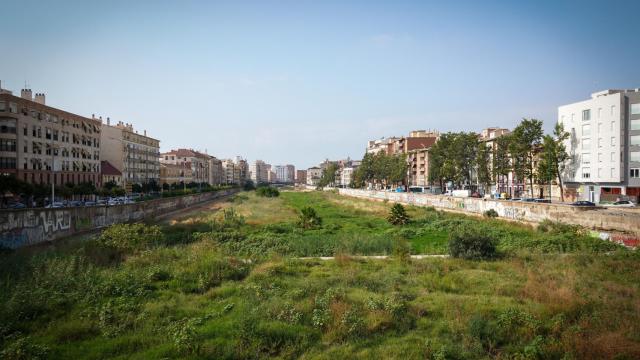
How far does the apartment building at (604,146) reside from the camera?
155ft

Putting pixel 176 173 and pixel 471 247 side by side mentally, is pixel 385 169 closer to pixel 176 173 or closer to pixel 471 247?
pixel 176 173

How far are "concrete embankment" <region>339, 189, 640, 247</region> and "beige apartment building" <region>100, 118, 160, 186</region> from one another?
2341 inches

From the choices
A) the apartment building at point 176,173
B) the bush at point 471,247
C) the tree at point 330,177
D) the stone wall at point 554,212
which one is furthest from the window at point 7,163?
the tree at point 330,177

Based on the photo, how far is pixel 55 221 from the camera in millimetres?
30812

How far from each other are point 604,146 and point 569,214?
69.1 ft

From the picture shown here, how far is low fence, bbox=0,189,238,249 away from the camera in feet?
86.1

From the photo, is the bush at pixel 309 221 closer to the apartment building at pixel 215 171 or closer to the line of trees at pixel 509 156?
the line of trees at pixel 509 156

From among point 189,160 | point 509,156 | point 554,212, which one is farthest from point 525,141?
point 189,160

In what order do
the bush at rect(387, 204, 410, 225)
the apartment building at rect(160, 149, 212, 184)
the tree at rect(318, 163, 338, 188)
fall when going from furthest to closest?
the tree at rect(318, 163, 338, 188) → the apartment building at rect(160, 149, 212, 184) → the bush at rect(387, 204, 410, 225)

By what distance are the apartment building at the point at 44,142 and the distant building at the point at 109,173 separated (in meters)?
3.50

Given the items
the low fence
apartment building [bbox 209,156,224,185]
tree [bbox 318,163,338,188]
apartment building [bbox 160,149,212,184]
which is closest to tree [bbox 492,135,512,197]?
the low fence

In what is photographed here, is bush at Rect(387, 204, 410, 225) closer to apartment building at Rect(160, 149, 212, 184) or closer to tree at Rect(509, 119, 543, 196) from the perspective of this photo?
tree at Rect(509, 119, 543, 196)

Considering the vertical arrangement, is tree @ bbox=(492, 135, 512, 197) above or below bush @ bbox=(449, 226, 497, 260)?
above

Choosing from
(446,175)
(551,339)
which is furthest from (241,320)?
(446,175)
